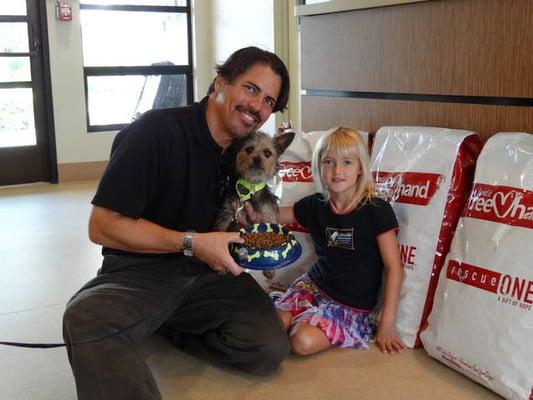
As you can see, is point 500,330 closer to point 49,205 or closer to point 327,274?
point 327,274

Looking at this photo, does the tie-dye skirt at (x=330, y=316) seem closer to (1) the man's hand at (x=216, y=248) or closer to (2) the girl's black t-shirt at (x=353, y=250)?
(2) the girl's black t-shirt at (x=353, y=250)

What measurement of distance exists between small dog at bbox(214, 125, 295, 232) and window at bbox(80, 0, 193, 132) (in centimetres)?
371

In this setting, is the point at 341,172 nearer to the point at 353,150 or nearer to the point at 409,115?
the point at 353,150

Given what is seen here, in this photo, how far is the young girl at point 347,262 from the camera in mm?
2000

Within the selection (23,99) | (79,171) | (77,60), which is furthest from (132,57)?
(79,171)

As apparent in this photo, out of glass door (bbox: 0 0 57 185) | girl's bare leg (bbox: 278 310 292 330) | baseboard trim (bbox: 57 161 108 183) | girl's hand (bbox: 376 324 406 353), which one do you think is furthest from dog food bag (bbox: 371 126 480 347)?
glass door (bbox: 0 0 57 185)

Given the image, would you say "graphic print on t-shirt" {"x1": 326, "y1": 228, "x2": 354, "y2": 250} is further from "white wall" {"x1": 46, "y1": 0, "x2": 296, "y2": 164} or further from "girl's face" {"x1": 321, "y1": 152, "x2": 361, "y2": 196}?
"white wall" {"x1": 46, "y1": 0, "x2": 296, "y2": 164}

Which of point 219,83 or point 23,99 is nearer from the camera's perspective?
point 219,83

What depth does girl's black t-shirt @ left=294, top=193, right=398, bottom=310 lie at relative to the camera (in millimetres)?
2023

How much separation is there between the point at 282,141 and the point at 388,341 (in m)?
0.88

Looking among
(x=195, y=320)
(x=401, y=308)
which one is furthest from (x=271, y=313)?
(x=401, y=308)

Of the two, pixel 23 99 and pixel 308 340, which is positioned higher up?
pixel 23 99

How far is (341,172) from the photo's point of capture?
2.00 meters

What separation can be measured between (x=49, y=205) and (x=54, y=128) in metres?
1.10
